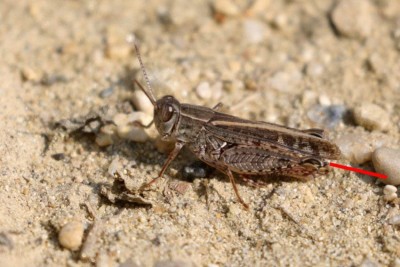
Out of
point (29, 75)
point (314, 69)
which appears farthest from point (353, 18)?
point (29, 75)

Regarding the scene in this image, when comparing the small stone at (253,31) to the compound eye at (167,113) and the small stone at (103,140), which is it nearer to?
the compound eye at (167,113)

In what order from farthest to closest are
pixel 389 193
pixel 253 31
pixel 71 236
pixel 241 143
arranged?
pixel 253 31 < pixel 241 143 < pixel 389 193 < pixel 71 236

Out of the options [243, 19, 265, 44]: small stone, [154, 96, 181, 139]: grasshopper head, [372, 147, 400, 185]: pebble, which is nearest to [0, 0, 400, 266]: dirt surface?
[243, 19, 265, 44]: small stone

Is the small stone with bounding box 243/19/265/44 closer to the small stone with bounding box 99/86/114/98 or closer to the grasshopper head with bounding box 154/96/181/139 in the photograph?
the small stone with bounding box 99/86/114/98

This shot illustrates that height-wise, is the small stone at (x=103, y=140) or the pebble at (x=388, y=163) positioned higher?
the pebble at (x=388, y=163)

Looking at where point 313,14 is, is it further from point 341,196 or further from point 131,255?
point 131,255

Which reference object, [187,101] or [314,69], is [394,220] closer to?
[314,69]

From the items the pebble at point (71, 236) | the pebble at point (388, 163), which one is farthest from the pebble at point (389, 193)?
the pebble at point (71, 236)
